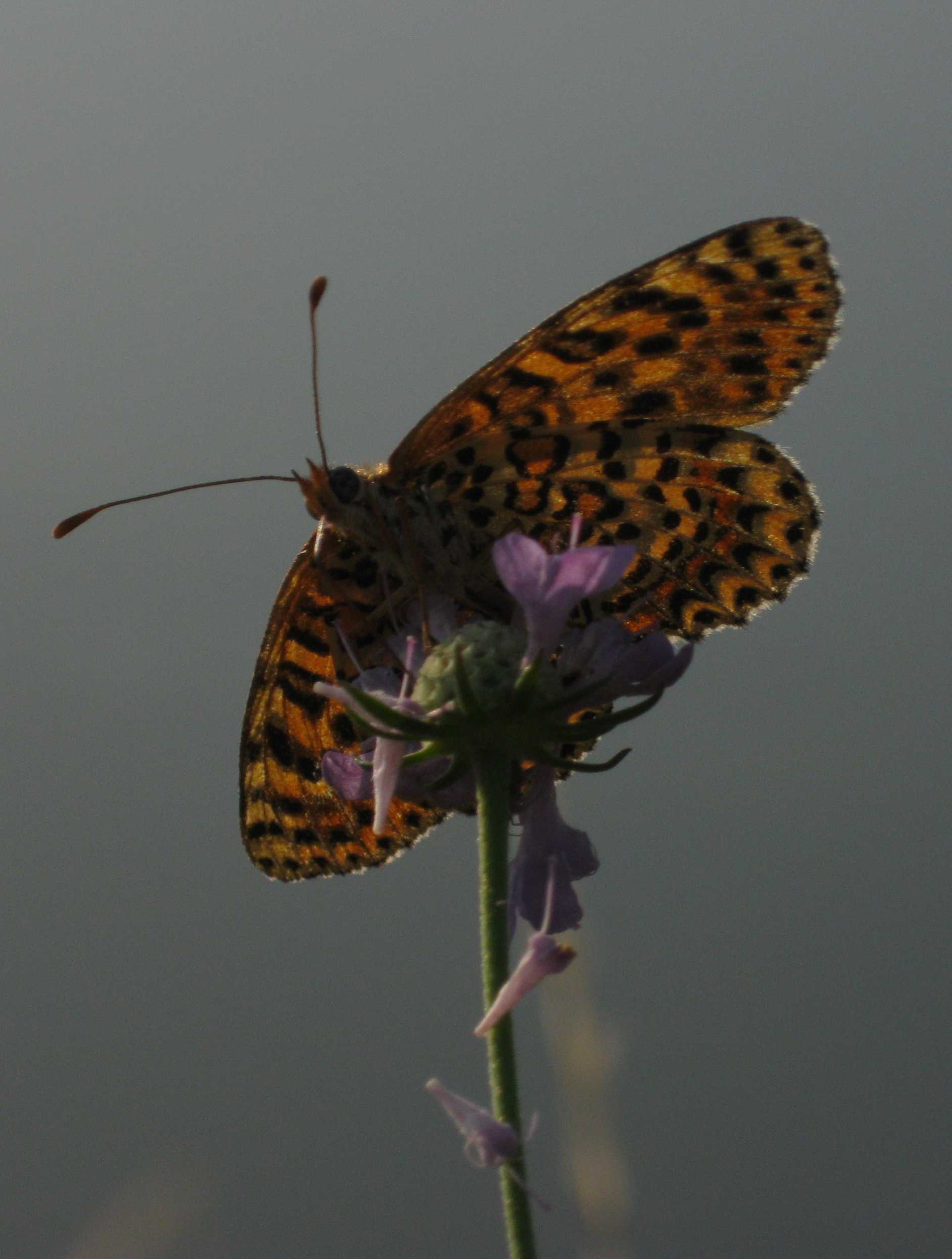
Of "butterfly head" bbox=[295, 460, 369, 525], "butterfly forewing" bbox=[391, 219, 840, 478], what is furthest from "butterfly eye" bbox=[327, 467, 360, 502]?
"butterfly forewing" bbox=[391, 219, 840, 478]

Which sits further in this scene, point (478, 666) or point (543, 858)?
point (543, 858)

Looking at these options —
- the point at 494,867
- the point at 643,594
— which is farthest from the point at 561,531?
the point at 494,867

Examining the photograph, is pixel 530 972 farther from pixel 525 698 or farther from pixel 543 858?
pixel 543 858

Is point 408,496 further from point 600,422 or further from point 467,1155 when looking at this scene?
point 467,1155

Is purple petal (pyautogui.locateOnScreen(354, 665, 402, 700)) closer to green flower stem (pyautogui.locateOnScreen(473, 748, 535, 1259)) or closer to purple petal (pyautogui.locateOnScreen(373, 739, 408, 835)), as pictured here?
purple petal (pyautogui.locateOnScreen(373, 739, 408, 835))

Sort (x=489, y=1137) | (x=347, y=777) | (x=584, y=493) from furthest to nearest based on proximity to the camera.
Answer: (x=584, y=493) → (x=347, y=777) → (x=489, y=1137)

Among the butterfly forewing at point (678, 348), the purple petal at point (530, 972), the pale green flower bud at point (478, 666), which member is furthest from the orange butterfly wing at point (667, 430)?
the purple petal at point (530, 972)

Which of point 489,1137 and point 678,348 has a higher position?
point 678,348

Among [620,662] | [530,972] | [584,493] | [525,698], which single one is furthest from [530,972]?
[584,493]
